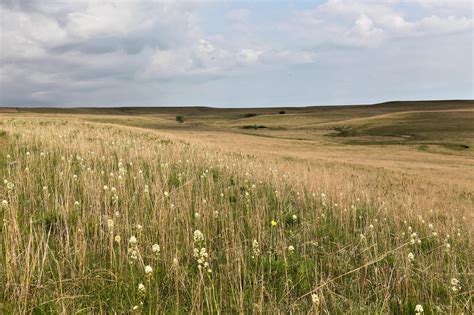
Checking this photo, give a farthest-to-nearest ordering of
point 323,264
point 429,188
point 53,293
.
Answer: point 429,188 < point 323,264 < point 53,293

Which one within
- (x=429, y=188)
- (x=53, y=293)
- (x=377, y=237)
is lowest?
(x=429, y=188)

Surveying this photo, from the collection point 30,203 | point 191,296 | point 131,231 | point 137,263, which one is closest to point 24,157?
point 30,203

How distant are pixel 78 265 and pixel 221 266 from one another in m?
1.59

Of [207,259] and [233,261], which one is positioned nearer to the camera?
[233,261]

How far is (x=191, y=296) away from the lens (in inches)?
161

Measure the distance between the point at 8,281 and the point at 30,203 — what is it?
10.5ft

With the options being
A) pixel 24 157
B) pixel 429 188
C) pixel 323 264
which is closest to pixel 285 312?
pixel 323 264

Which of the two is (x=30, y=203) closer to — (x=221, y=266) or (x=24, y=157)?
(x=221, y=266)

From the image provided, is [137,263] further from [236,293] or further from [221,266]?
[236,293]

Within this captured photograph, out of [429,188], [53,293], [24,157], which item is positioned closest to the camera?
[53,293]

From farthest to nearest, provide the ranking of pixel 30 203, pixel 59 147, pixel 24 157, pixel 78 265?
pixel 59 147 < pixel 24 157 < pixel 30 203 < pixel 78 265

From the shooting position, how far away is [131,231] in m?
5.50

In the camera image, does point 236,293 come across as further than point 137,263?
No

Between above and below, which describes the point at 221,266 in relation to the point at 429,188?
above
